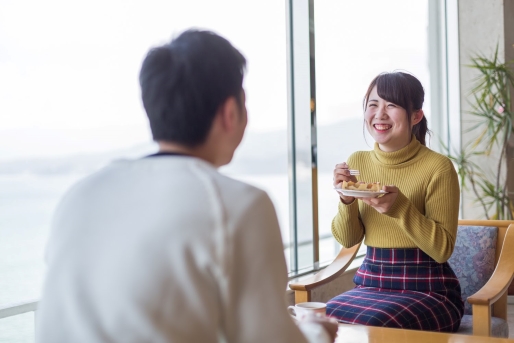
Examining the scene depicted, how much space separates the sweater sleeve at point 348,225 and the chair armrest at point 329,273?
0.22ft

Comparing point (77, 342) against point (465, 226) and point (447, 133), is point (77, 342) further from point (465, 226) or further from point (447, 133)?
point (447, 133)

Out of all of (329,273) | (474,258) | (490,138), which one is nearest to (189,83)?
(329,273)

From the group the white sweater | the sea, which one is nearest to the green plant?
the sea

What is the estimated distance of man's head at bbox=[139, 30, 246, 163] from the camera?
905 millimetres

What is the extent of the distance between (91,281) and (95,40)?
7.16 ft

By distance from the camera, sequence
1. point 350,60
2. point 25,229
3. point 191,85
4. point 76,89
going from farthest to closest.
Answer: point 350,60 → point 25,229 → point 76,89 → point 191,85

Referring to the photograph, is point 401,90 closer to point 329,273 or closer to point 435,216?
point 435,216

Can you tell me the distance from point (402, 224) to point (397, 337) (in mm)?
611

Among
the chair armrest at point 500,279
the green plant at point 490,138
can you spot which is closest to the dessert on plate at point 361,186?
the chair armrest at point 500,279

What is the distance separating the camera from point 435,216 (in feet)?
7.51

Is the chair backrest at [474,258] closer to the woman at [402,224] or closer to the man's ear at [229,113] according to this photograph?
the woman at [402,224]

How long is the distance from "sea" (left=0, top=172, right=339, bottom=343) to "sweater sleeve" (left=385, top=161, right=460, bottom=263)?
519mm

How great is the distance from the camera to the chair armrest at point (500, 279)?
2.09 m

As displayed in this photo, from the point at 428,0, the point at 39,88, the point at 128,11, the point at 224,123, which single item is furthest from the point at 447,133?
the point at 224,123
